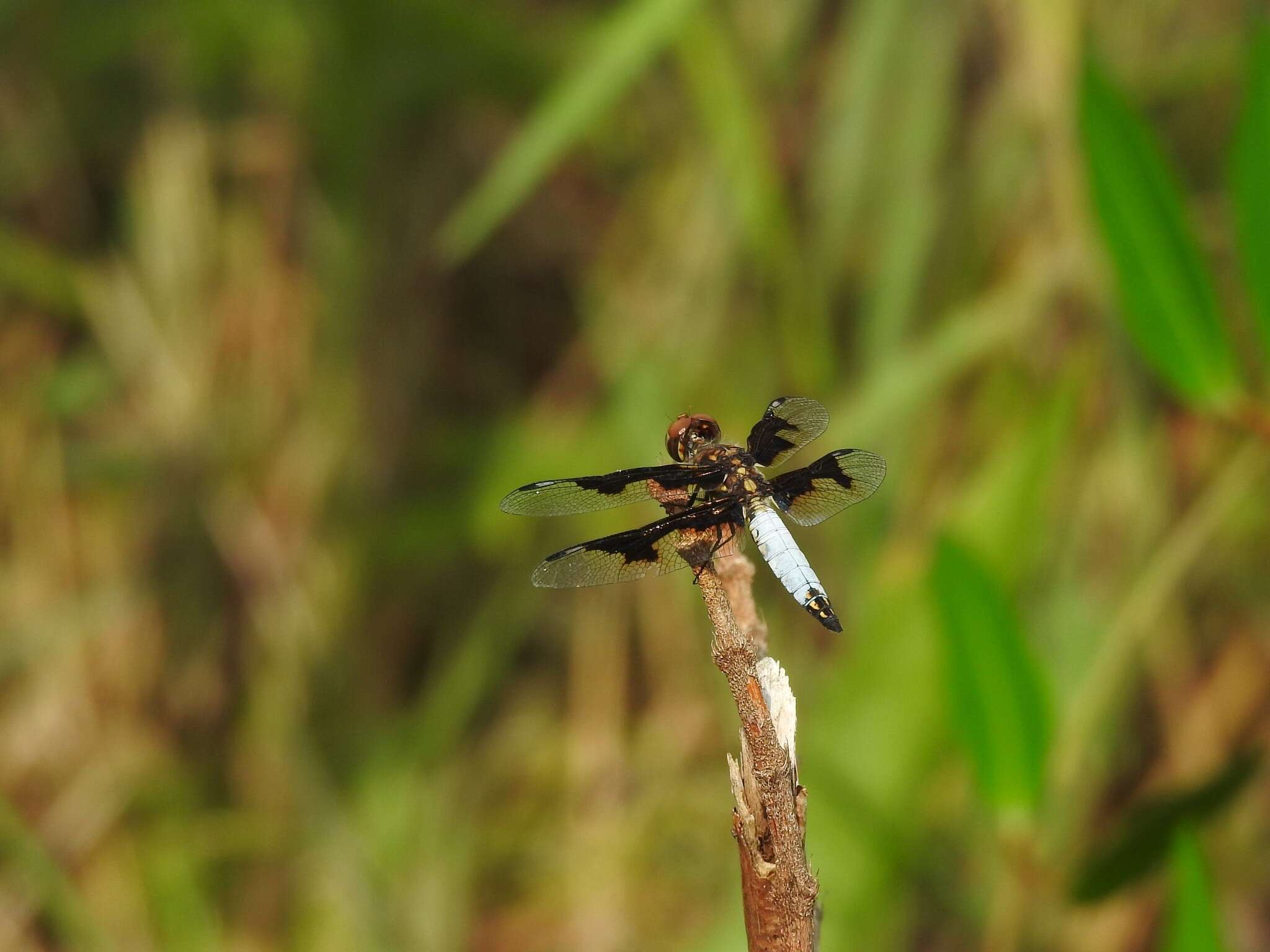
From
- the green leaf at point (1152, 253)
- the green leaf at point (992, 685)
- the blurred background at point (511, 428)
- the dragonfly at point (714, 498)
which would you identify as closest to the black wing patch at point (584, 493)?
the dragonfly at point (714, 498)

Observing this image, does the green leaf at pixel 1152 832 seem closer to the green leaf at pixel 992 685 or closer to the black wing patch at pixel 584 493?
the green leaf at pixel 992 685

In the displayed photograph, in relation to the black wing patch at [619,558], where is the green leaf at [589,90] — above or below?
above

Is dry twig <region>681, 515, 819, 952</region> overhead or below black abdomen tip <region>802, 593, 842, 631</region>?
below

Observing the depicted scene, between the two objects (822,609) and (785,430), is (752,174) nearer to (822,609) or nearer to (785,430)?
(785,430)

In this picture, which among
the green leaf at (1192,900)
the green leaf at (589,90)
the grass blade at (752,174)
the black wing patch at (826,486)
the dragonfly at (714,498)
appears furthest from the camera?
the grass blade at (752,174)

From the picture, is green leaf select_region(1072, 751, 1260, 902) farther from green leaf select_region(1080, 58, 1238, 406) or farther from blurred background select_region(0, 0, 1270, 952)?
blurred background select_region(0, 0, 1270, 952)

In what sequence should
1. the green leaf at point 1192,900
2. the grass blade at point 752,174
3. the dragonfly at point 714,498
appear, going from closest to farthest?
1. the green leaf at point 1192,900
2. the dragonfly at point 714,498
3. the grass blade at point 752,174

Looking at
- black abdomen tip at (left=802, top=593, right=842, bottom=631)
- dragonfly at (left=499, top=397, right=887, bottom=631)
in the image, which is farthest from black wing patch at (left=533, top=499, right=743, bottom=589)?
black abdomen tip at (left=802, top=593, right=842, bottom=631)

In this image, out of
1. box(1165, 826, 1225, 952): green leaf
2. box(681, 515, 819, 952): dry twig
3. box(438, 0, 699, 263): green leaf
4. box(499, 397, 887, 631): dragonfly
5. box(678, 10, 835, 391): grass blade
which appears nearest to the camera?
box(681, 515, 819, 952): dry twig
